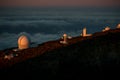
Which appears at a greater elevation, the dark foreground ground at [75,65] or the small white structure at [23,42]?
the small white structure at [23,42]

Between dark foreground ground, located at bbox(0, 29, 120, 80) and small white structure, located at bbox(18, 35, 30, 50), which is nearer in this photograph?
dark foreground ground, located at bbox(0, 29, 120, 80)

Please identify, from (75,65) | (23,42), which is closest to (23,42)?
(23,42)

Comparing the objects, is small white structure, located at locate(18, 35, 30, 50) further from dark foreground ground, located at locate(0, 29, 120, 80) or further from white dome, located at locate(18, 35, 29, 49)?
dark foreground ground, located at locate(0, 29, 120, 80)

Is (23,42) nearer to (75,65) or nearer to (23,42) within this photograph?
(23,42)

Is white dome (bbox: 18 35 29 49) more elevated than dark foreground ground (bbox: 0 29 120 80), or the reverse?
white dome (bbox: 18 35 29 49)

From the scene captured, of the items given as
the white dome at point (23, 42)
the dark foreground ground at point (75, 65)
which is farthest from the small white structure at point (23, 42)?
the dark foreground ground at point (75, 65)

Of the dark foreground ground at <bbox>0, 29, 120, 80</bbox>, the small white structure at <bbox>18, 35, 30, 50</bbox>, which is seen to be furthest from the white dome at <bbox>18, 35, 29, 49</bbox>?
the dark foreground ground at <bbox>0, 29, 120, 80</bbox>

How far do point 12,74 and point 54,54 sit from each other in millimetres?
4290

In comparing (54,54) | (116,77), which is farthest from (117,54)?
(54,54)

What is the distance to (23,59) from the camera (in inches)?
792

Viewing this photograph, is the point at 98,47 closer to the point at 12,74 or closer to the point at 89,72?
the point at 89,72

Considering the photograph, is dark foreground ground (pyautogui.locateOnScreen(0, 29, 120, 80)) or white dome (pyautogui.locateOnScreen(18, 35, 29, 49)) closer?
dark foreground ground (pyautogui.locateOnScreen(0, 29, 120, 80))

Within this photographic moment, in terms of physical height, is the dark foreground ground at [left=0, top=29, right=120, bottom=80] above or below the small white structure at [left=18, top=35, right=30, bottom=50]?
below

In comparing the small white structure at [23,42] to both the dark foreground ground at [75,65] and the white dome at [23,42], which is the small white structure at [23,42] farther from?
the dark foreground ground at [75,65]
